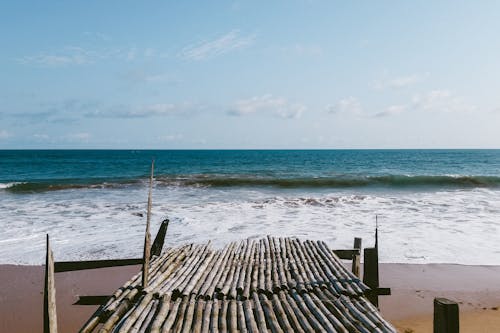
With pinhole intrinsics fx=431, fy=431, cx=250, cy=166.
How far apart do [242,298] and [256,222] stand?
38.9ft

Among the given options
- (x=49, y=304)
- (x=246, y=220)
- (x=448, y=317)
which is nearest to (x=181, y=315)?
(x=49, y=304)

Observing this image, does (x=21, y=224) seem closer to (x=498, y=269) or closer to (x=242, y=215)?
(x=242, y=215)

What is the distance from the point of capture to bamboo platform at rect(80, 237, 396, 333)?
14.2 ft

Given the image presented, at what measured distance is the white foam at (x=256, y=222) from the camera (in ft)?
41.3

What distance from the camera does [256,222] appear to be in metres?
17.0

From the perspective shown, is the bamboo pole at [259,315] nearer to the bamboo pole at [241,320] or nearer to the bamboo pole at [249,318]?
the bamboo pole at [249,318]

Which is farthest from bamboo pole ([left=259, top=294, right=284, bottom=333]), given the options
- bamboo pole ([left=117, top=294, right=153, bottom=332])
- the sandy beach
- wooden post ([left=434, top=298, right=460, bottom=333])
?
the sandy beach

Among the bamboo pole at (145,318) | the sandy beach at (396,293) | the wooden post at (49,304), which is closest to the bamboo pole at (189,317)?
the bamboo pole at (145,318)

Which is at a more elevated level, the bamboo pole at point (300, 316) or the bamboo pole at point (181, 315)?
the bamboo pole at point (300, 316)

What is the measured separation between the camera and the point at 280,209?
2066 centimetres

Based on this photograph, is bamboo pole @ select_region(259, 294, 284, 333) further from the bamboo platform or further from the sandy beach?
the sandy beach

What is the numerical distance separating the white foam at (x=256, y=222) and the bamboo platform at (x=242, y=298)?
6072 millimetres

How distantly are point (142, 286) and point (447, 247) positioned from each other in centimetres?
1035

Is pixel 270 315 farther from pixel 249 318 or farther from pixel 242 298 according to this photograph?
pixel 242 298
